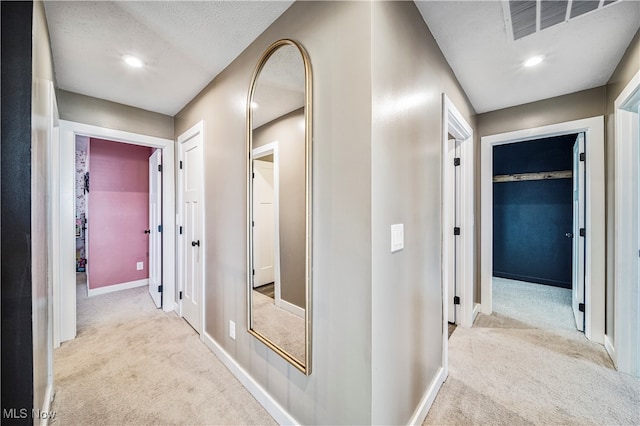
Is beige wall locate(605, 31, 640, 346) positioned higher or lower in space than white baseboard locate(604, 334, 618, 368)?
higher

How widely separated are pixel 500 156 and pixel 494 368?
3830 millimetres

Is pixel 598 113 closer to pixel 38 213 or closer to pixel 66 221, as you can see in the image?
pixel 38 213

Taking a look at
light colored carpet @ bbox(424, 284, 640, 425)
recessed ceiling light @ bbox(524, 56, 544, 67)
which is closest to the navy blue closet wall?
light colored carpet @ bbox(424, 284, 640, 425)

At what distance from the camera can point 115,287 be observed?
383 centimetres

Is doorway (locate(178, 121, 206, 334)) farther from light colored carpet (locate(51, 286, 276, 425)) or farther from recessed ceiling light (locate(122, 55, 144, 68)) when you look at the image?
recessed ceiling light (locate(122, 55, 144, 68))

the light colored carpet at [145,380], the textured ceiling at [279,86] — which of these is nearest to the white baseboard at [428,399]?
the light colored carpet at [145,380]

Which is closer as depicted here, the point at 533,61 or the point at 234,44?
the point at 234,44

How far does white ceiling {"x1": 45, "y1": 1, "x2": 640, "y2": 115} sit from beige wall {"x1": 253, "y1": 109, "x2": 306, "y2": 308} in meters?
0.69

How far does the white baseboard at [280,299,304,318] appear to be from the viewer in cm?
135

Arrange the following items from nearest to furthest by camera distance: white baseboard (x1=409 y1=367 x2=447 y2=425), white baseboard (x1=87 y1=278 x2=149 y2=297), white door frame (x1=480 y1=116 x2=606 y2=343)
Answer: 1. white baseboard (x1=409 y1=367 x2=447 y2=425)
2. white door frame (x1=480 y1=116 x2=606 y2=343)
3. white baseboard (x1=87 y1=278 x2=149 y2=297)

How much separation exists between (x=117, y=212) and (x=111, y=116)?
1874 mm

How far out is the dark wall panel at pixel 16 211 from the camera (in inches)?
30.9

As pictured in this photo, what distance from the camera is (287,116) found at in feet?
4.69

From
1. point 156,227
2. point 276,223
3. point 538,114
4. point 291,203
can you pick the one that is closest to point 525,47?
point 538,114
